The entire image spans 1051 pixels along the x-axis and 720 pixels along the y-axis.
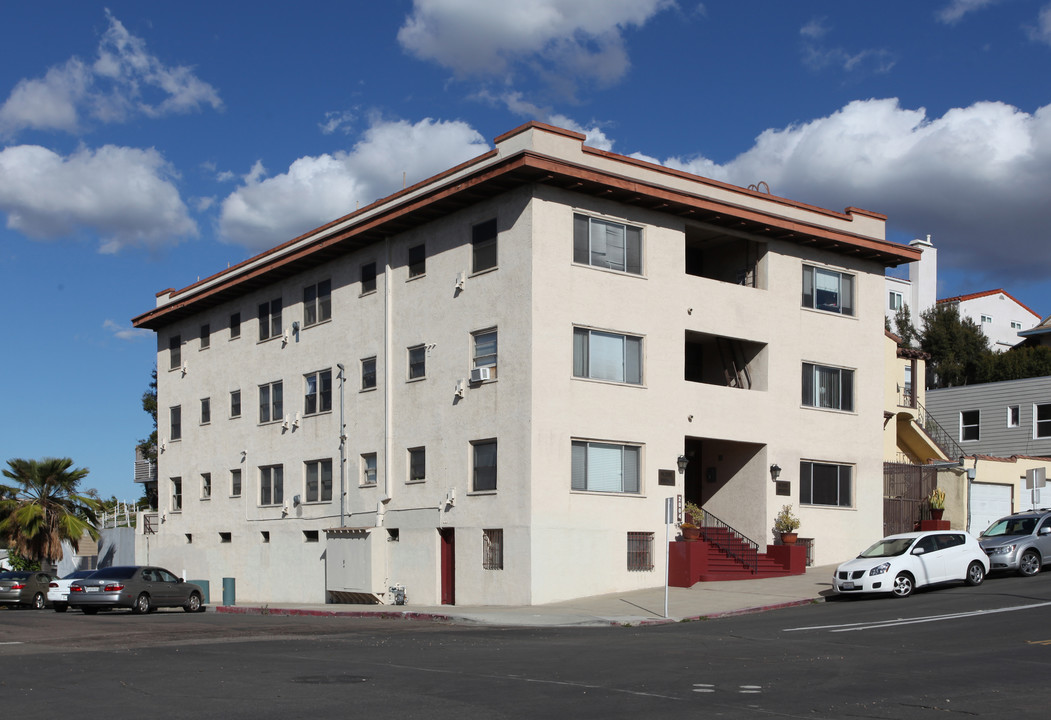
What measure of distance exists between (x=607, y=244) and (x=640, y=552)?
8178 millimetres

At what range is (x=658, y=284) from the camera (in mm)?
30688

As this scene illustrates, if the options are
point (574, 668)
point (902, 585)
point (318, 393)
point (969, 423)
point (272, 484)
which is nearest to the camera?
point (574, 668)

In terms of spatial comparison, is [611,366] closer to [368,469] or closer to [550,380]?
[550,380]

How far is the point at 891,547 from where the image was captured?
85.1 feet

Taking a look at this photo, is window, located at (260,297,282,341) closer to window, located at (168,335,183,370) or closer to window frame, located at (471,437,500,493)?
window, located at (168,335,183,370)

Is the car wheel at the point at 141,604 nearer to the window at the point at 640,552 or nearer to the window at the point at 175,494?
the window at the point at 640,552

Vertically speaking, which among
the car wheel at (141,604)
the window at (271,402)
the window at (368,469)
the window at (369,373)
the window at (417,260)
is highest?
the window at (417,260)

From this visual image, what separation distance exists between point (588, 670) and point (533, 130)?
665 inches

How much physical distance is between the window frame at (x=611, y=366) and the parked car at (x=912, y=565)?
7523 mm

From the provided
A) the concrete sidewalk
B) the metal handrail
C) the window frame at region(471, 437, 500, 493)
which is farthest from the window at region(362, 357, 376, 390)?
the metal handrail

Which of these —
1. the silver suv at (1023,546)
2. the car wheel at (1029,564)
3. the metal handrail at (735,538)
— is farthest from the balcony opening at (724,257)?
the car wheel at (1029,564)

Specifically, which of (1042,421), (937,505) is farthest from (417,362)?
(1042,421)

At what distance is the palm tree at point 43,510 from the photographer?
156 ft

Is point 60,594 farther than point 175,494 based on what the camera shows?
No
